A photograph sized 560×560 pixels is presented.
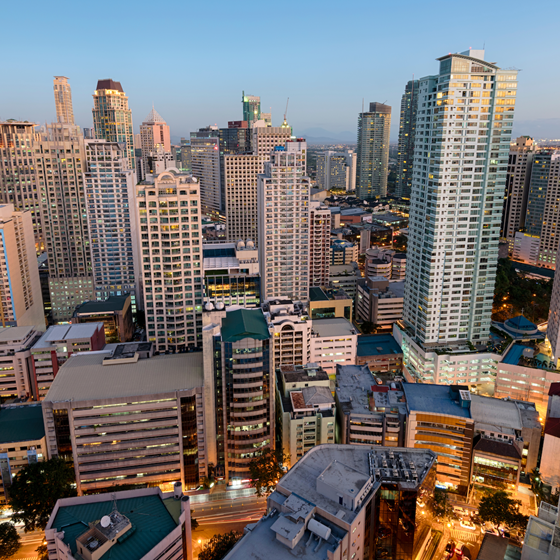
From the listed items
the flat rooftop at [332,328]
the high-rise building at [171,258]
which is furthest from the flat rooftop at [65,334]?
the flat rooftop at [332,328]

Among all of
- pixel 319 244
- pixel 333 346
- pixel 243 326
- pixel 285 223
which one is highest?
pixel 285 223

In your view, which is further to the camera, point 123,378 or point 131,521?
point 123,378

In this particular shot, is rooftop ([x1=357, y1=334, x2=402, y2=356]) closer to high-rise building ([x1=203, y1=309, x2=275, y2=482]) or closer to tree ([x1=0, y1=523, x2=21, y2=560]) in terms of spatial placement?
high-rise building ([x1=203, y1=309, x2=275, y2=482])

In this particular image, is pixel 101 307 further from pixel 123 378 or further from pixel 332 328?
pixel 332 328

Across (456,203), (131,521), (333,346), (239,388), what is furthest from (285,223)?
(131,521)

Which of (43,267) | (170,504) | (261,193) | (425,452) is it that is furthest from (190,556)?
(43,267)

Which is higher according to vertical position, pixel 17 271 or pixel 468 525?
pixel 17 271

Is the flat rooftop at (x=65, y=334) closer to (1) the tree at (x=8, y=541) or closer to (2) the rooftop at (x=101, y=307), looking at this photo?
(2) the rooftop at (x=101, y=307)
